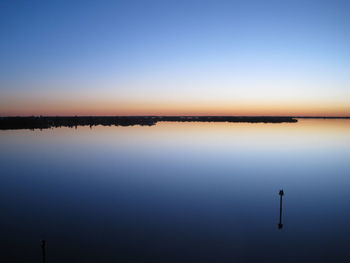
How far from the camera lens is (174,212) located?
14.1 m

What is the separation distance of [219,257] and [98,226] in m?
4.83

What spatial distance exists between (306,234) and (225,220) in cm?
306

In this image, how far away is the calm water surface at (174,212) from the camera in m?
10.2

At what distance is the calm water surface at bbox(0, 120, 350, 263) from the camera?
33.5 feet

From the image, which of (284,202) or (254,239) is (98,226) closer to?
(254,239)

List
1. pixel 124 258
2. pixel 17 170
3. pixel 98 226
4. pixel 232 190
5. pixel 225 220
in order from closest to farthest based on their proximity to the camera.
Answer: pixel 124 258, pixel 98 226, pixel 225 220, pixel 232 190, pixel 17 170

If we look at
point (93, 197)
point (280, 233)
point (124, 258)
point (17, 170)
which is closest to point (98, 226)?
point (124, 258)

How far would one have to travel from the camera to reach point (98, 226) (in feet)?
40.0

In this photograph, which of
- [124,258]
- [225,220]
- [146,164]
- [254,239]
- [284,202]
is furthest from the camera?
[146,164]

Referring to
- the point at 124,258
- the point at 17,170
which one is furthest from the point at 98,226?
the point at 17,170

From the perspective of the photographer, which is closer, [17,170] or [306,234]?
[306,234]

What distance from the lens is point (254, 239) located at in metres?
11.2

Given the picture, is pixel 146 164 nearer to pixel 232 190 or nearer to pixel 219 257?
pixel 232 190

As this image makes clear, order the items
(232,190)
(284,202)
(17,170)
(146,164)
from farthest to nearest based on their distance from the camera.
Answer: (146,164) < (17,170) < (232,190) < (284,202)
